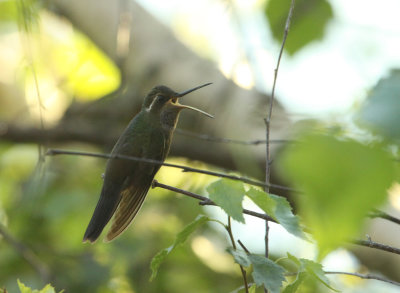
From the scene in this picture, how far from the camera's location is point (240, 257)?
4.58 feet

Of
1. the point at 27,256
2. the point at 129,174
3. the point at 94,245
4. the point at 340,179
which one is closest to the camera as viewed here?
the point at 340,179

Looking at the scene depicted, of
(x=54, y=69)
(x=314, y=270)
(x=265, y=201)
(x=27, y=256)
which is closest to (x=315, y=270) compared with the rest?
(x=314, y=270)

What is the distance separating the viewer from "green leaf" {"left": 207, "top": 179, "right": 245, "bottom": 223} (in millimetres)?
1332

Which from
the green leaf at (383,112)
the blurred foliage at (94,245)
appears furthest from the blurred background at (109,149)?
the green leaf at (383,112)

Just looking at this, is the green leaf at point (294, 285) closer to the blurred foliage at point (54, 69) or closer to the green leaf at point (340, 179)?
the green leaf at point (340, 179)

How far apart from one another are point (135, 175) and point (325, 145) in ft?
6.37

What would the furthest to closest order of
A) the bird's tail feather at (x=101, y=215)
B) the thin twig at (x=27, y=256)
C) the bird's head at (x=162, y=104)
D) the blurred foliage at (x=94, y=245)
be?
the blurred foliage at (x=94, y=245), the thin twig at (x=27, y=256), the bird's head at (x=162, y=104), the bird's tail feather at (x=101, y=215)

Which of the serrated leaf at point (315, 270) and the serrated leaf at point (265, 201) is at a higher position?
the serrated leaf at point (265, 201)

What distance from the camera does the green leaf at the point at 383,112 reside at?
21.6 inches

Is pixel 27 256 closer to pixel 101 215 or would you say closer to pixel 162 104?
pixel 101 215

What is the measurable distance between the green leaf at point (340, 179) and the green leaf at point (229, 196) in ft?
2.46

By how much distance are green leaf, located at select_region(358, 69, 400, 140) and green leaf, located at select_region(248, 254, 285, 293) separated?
31.2 inches

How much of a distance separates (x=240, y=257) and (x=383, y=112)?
0.88 m

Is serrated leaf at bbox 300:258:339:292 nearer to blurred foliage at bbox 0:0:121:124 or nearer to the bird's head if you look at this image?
the bird's head
